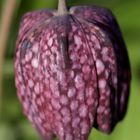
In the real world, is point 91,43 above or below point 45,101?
above

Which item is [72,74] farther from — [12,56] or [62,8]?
[12,56]

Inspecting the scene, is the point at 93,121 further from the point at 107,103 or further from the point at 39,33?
the point at 39,33

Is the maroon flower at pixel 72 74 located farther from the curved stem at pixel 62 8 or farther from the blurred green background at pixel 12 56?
the blurred green background at pixel 12 56

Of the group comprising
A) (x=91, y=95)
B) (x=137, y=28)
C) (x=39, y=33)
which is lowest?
(x=137, y=28)

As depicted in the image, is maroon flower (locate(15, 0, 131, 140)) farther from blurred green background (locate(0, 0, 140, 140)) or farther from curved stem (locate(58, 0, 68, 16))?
blurred green background (locate(0, 0, 140, 140))

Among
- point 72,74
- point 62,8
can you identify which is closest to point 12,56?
point 62,8

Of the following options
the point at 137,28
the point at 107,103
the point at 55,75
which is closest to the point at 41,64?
the point at 55,75
